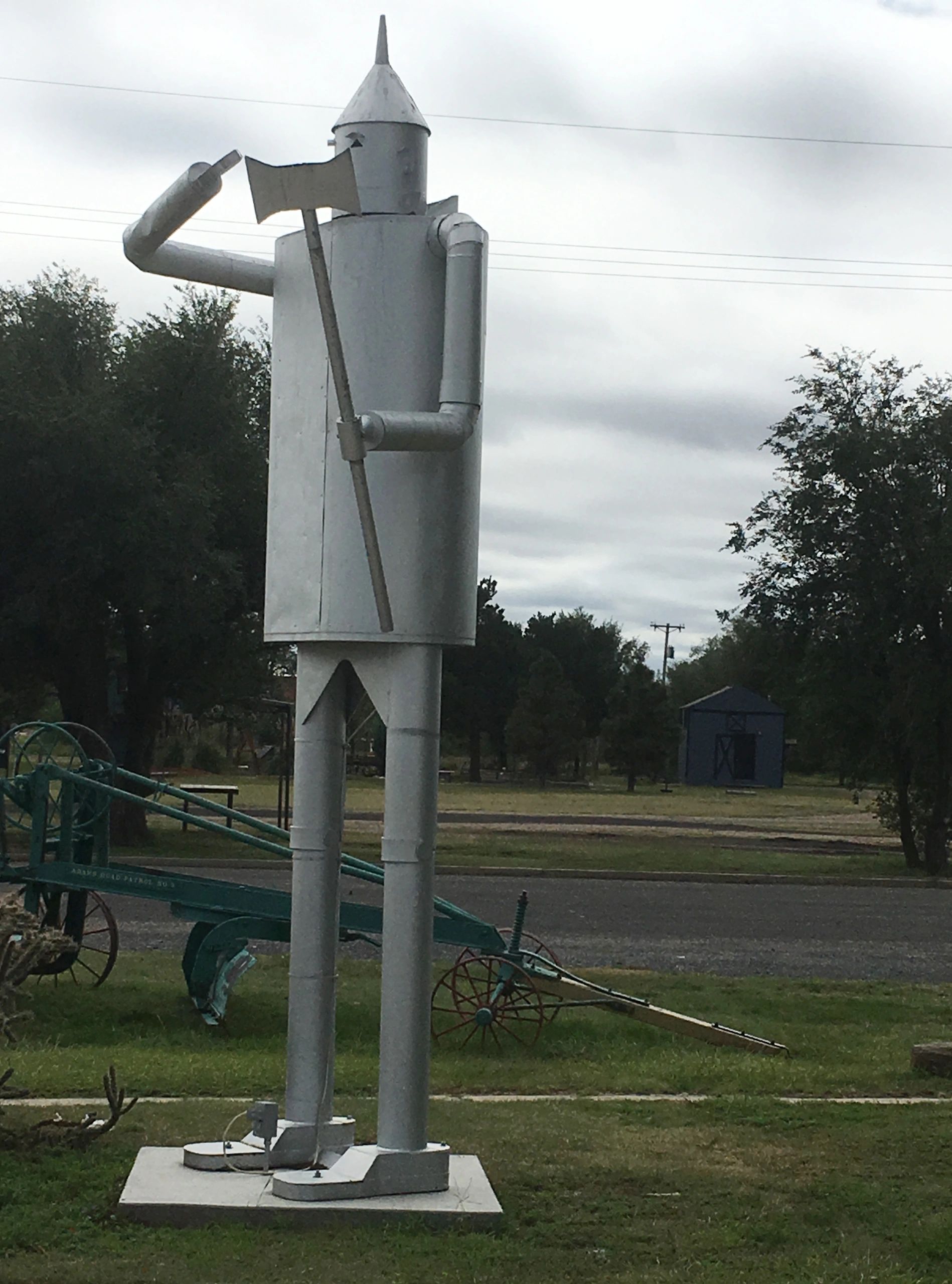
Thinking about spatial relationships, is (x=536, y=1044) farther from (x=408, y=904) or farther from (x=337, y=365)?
(x=337, y=365)

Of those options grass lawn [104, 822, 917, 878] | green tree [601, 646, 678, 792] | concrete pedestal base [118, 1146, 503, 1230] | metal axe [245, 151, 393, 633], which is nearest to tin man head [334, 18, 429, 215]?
metal axe [245, 151, 393, 633]

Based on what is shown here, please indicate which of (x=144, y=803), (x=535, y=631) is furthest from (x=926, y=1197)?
(x=535, y=631)

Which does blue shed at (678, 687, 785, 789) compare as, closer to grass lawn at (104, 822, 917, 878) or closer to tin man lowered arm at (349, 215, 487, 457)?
grass lawn at (104, 822, 917, 878)

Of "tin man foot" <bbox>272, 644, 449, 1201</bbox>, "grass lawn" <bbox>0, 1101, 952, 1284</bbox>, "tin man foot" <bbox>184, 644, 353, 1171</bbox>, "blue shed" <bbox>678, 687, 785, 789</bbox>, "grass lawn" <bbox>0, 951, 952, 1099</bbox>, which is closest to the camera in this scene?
"grass lawn" <bbox>0, 1101, 952, 1284</bbox>

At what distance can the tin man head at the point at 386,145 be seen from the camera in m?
5.91

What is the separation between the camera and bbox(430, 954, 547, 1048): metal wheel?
9.97 m

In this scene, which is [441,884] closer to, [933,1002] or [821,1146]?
[933,1002]

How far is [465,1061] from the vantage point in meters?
9.50

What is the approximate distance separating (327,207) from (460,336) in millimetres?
679

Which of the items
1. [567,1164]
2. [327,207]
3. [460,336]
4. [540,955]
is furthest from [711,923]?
[327,207]

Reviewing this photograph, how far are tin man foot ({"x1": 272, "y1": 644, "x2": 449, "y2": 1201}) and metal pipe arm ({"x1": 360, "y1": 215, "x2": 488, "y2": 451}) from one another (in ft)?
2.43

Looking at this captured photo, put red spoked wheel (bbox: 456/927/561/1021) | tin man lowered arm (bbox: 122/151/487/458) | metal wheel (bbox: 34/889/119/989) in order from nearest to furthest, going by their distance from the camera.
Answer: tin man lowered arm (bbox: 122/151/487/458), red spoked wheel (bbox: 456/927/561/1021), metal wheel (bbox: 34/889/119/989)

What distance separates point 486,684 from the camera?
242 ft

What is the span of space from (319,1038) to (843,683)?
2016cm
